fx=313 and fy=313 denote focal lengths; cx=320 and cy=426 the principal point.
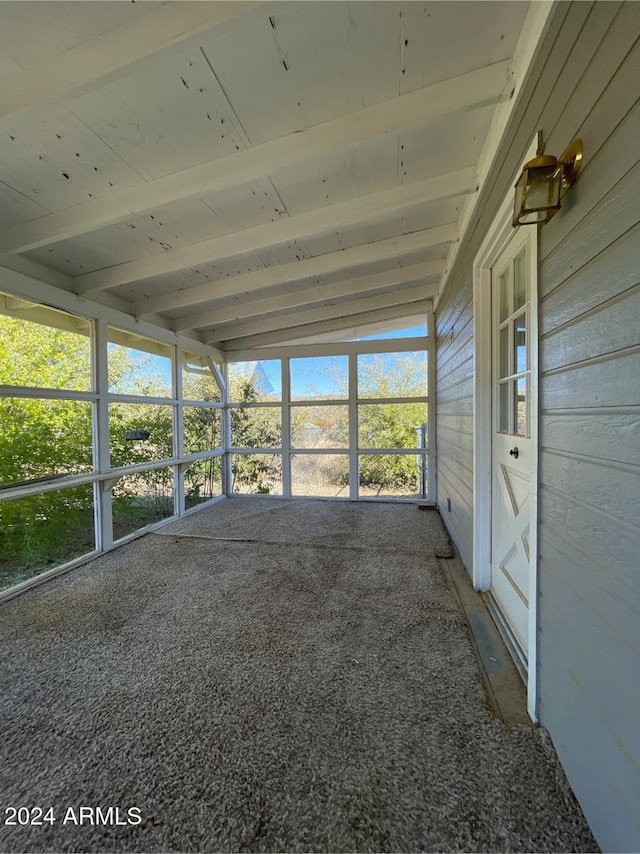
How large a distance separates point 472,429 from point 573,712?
5.43 feet

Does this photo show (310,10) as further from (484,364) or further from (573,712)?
(573,712)

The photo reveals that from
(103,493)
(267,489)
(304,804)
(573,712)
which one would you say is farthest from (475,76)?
(267,489)

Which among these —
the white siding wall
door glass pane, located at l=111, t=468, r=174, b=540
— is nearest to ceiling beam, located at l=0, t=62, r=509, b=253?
the white siding wall

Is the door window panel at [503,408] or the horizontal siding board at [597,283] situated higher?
the horizontal siding board at [597,283]

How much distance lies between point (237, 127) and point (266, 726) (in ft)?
8.84

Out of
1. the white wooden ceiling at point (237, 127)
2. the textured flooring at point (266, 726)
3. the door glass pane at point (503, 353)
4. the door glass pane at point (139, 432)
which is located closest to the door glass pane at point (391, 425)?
the white wooden ceiling at point (237, 127)

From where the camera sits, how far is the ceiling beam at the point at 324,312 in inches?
157

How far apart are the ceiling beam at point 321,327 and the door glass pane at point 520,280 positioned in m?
2.77

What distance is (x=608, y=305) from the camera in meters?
0.84

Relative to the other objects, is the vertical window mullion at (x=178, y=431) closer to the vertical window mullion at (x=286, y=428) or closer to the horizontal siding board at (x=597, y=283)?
the vertical window mullion at (x=286, y=428)

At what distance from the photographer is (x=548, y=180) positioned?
3.43 ft

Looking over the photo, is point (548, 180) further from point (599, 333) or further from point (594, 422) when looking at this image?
point (594, 422)

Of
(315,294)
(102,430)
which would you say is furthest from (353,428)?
(102,430)

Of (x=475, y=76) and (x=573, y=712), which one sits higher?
(x=475, y=76)
